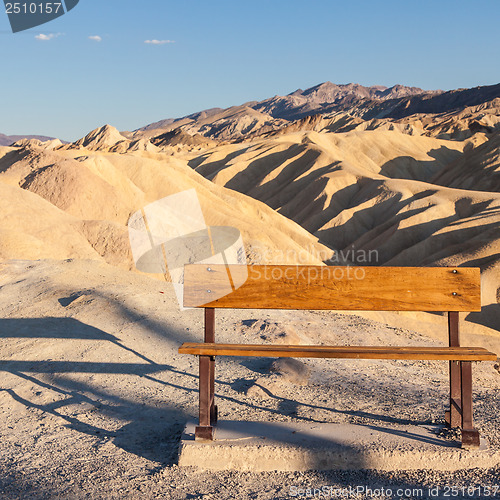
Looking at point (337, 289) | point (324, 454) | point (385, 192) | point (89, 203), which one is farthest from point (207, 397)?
point (385, 192)

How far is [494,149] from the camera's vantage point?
135 ft

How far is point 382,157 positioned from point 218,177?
1767 cm

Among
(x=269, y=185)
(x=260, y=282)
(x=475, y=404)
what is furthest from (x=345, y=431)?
(x=269, y=185)

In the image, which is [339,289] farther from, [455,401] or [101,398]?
[101,398]

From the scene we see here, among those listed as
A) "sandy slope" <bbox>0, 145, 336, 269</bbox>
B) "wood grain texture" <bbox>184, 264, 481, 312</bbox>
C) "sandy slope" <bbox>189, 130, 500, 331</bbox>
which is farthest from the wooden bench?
"sandy slope" <bbox>189, 130, 500, 331</bbox>

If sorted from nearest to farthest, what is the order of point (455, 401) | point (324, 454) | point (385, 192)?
1. point (324, 454)
2. point (455, 401)
3. point (385, 192)

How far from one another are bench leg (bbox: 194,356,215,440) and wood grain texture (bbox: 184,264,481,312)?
415mm

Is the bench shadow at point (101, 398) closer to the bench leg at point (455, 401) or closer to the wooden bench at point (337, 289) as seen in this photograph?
the wooden bench at point (337, 289)

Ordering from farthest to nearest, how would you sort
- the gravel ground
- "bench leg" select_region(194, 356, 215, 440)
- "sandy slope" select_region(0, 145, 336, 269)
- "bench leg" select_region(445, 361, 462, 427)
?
"sandy slope" select_region(0, 145, 336, 269), "bench leg" select_region(445, 361, 462, 427), "bench leg" select_region(194, 356, 215, 440), the gravel ground

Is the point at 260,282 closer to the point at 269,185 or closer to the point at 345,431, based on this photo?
the point at 345,431

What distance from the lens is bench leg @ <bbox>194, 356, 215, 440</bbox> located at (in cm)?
Answer: 353

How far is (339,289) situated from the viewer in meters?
3.72

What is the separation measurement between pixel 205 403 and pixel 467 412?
5.73 feet

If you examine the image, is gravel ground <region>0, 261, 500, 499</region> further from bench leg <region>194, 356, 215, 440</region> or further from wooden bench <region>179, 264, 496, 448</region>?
wooden bench <region>179, 264, 496, 448</region>
